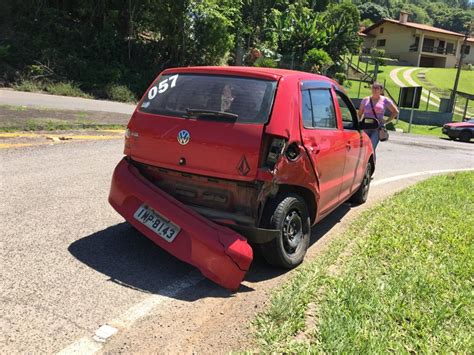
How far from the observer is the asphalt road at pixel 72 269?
3.19 m

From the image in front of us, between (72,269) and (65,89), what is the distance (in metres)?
16.6

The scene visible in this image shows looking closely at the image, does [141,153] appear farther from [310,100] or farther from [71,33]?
[71,33]

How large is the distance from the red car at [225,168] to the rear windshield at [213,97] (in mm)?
10

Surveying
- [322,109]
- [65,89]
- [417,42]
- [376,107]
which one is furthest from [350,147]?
[417,42]

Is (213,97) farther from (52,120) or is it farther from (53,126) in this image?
(52,120)

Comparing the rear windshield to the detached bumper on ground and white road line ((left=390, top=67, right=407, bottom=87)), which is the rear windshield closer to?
the detached bumper on ground

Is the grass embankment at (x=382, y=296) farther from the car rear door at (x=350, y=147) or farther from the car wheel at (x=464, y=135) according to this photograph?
the car wheel at (x=464, y=135)

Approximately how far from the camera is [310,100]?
4863 mm

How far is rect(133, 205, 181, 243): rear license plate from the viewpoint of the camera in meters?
4.14

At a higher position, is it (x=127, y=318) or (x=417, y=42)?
(x=417, y=42)

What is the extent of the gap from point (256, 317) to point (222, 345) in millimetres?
440

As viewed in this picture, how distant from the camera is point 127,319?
11.0ft

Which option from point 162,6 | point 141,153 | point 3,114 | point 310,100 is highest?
point 162,6

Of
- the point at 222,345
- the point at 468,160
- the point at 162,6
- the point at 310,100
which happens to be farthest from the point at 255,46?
the point at 222,345
